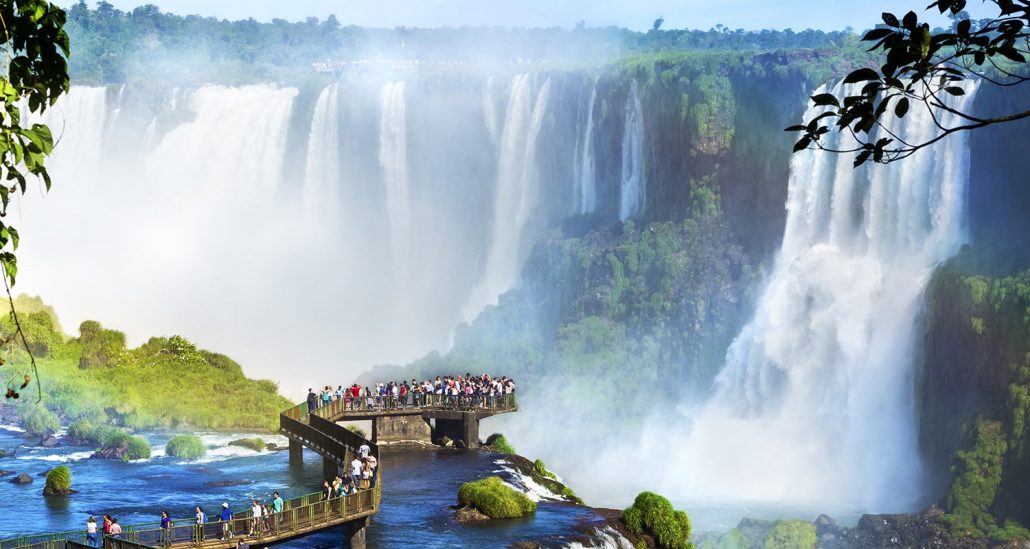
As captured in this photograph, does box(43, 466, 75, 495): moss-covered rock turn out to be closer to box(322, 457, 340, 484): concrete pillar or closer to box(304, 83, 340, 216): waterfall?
box(322, 457, 340, 484): concrete pillar

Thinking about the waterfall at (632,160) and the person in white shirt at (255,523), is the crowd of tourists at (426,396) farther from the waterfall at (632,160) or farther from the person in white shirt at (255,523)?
the waterfall at (632,160)

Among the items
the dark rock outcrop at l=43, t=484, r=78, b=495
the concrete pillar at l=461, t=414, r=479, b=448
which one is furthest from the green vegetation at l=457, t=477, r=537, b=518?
the dark rock outcrop at l=43, t=484, r=78, b=495

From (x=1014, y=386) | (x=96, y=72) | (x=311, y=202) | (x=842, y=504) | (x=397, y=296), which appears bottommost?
(x=842, y=504)

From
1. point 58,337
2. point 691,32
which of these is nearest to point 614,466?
point 58,337

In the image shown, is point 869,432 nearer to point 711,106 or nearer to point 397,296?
point 711,106

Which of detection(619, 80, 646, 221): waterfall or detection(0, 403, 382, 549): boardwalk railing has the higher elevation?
detection(619, 80, 646, 221): waterfall

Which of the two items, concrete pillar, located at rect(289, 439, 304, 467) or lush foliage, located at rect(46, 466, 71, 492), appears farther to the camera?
concrete pillar, located at rect(289, 439, 304, 467)

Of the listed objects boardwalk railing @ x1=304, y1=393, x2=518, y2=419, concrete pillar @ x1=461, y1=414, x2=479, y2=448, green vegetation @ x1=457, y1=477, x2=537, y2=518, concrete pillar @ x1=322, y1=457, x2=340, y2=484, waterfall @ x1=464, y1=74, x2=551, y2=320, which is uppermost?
waterfall @ x1=464, y1=74, x2=551, y2=320
